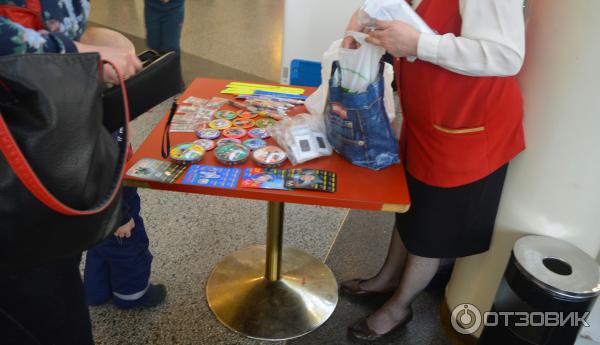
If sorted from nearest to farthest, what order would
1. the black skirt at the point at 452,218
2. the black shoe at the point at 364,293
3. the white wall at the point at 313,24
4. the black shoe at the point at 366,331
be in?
the black skirt at the point at 452,218 < the black shoe at the point at 366,331 < the black shoe at the point at 364,293 < the white wall at the point at 313,24

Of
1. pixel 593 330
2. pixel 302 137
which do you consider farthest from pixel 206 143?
pixel 593 330

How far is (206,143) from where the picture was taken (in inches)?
50.6

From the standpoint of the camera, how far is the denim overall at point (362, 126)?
45.6 inches

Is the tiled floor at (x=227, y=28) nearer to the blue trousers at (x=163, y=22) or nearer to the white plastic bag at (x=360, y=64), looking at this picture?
the blue trousers at (x=163, y=22)

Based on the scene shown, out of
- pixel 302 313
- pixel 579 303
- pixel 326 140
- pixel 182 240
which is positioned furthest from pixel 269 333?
pixel 579 303

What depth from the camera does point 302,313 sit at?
171 centimetres

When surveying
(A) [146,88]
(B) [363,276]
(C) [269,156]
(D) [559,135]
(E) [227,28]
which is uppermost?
(A) [146,88]

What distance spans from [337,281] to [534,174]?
884 mm

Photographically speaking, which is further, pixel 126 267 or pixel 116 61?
pixel 126 267

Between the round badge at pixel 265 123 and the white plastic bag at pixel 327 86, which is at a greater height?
the white plastic bag at pixel 327 86

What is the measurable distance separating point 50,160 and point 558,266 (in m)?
1.21

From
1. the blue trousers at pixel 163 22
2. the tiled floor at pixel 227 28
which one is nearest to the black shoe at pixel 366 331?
the blue trousers at pixel 163 22

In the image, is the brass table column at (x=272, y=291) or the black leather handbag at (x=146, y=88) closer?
the black leather handbag at (x=146, y=88)

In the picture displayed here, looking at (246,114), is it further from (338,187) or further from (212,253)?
(212,253)
